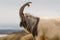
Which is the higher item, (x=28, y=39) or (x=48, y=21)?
(x=48, y=21)

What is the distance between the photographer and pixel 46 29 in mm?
13430

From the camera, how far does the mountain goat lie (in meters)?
13.3

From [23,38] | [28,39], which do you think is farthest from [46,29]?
[23,38]

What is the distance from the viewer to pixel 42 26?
532 inches

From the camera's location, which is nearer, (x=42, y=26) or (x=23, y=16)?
(x=42, y=26)

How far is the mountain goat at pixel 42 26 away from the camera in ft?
43.7

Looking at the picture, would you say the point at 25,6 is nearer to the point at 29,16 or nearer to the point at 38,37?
the point at 29,16

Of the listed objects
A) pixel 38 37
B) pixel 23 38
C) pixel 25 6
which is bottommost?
pixel 23 38

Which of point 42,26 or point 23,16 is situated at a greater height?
point 23,16

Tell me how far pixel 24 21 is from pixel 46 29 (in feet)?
4.87

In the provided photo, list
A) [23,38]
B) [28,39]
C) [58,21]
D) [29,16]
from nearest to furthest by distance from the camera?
[58,21], [29,16], [28,39], [23,38]

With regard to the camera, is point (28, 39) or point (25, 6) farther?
point (28, 39)

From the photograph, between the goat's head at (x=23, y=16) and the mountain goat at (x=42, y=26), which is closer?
the mountain goat at (x=42, y=26)

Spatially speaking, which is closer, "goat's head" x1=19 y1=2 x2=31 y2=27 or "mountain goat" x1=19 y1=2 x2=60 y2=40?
"mountain goat" x1=19 y1=2 x2=60 y2=40
